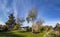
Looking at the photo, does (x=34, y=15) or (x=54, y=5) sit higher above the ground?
(x=54, y=5)

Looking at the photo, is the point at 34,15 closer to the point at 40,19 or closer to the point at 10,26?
the point at 40,19

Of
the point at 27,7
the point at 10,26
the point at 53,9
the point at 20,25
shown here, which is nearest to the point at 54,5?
the point at 53,9

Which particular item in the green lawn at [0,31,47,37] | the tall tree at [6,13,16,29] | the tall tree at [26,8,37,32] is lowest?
the green lawn at [0,31,47,37]

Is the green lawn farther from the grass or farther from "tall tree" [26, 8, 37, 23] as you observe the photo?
"tall tree" [26, 8, 37, 23]

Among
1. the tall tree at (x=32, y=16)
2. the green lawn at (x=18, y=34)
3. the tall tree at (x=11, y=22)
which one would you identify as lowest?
the green lawn at (x=18, y=34)

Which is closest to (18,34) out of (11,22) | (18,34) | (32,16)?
(18,34)

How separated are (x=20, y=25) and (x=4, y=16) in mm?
487

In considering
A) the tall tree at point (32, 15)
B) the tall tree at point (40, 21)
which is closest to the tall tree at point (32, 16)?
the tall tree at point (32, 15)

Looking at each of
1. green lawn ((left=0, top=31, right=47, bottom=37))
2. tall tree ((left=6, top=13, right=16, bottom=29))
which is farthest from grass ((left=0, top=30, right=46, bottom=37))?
tall tree ((left=6, top=13, right=16, bottom=29))

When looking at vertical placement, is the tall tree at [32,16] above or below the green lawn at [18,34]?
above

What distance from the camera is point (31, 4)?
3.57 meters

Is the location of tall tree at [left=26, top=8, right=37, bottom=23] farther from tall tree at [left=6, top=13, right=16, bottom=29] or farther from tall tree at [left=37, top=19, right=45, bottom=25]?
tall tree at [left=6, top=13, right=16, bottom=29]

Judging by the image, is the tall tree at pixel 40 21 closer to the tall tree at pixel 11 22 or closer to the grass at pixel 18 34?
the grass at pixel 18 34

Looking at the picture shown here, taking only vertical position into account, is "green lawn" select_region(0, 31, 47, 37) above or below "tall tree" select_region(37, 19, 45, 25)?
below
